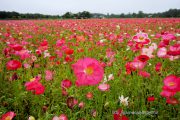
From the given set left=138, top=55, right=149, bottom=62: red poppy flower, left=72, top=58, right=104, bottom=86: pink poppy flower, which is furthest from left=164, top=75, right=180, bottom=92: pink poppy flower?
left=72, top=58, right=104, bottom=86: pink poppy flower

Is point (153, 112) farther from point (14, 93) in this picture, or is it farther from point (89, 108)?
point (14, 93)

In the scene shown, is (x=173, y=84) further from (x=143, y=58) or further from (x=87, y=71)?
(x=87, y=71)

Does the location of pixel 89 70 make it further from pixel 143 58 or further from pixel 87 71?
pixel 143 58

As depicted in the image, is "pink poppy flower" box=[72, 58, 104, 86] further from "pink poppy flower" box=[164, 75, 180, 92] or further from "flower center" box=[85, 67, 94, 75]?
"pink poppy flower" box=[164, 75, 180, 92]

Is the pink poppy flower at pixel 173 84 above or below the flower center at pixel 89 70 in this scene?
below

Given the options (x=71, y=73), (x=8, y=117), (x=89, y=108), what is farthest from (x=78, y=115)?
(x=71, y=73)

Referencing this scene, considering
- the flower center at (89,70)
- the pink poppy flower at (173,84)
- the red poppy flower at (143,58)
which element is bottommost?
the pink poppy flower at (173,84)

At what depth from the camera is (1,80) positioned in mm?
2777

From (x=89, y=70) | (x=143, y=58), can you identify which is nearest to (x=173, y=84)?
(x=143, y=58)

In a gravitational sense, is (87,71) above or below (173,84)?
above

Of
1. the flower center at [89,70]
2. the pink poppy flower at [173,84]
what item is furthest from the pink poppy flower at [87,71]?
the pink poppy flower at [173,84]

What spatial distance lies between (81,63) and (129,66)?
78 cm

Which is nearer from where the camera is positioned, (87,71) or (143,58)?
(87,71)

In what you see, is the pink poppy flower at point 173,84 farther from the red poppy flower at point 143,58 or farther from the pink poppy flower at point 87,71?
the pink poppy flower at point 87,71
